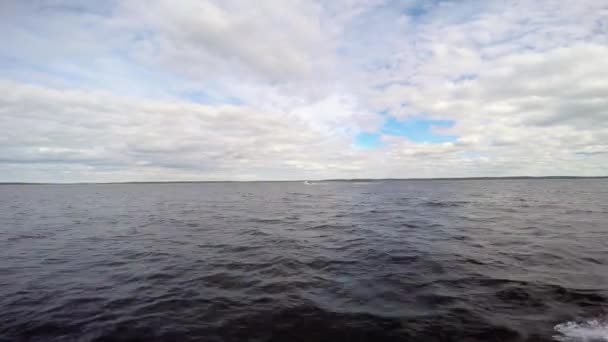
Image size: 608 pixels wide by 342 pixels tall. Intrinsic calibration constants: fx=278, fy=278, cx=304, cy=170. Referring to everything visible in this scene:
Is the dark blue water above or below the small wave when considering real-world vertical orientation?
below

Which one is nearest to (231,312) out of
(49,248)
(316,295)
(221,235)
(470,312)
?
(316,295)

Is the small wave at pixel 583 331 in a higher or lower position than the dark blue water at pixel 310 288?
higher

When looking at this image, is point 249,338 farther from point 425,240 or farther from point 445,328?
point 425,240

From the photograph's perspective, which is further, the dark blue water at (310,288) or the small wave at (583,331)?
the dark blue water at (310,288)

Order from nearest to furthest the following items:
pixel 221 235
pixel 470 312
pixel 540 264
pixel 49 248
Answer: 1. pixel 470 312
2. pixel 540 264
3. pixel 49 248
4. pixel 221 235

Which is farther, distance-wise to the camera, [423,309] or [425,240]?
[425,240]

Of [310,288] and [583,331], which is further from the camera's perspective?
[310,288]

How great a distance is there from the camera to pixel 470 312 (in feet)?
26.6

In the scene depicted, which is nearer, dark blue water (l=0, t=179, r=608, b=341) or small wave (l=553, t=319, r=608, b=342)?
small wave (l=553, t=319, r=608, b=342)

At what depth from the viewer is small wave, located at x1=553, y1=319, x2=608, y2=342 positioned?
6639mm

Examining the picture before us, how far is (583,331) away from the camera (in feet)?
22.8

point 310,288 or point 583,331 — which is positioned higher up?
point 583,331

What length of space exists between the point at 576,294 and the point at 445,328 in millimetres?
5519

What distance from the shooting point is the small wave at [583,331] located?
6639mm
